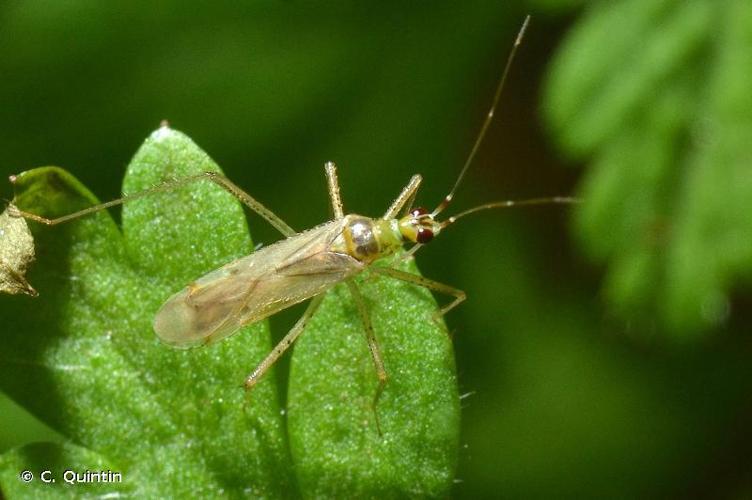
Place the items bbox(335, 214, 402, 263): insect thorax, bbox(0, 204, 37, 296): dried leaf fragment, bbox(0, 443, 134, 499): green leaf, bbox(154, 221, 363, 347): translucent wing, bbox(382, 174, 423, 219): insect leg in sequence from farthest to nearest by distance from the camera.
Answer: bbox(382, 174, 423, 219): insect leg
bbox(335, 214, 402, 263): insect thorax
bbox(154, 221, 363, 347): translucent wing
bbox(0, 204, 37, 296): dried leaf fragment
bbox(0, 443, 134, 499): green leaf

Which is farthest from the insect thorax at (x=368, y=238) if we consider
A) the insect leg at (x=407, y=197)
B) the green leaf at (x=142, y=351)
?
the green leaf at (x=142, y=351)

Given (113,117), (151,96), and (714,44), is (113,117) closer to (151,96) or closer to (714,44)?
(151,96)

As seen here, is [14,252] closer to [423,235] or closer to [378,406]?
[378,406]

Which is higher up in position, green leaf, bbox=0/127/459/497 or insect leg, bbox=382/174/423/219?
insect leg, bbox=382/174/423/219

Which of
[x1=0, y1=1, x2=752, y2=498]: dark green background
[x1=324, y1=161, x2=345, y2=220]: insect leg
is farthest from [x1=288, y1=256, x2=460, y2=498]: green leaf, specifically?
[x1=0, y1=1, x2=752, y2=498]: dark green background

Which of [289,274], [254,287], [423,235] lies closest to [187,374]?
[254,287]

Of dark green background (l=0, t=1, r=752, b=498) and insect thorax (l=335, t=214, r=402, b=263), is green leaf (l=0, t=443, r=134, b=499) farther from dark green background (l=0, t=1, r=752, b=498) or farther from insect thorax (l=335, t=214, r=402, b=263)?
dark green background (l=0, t=1, r=752, b=498)

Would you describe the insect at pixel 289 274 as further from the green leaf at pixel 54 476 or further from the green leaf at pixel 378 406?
the green leaf at pixel 54 476

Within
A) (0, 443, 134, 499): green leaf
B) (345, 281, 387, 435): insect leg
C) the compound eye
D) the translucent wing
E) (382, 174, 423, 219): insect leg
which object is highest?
(382, 174, 423, 219): insect leg
